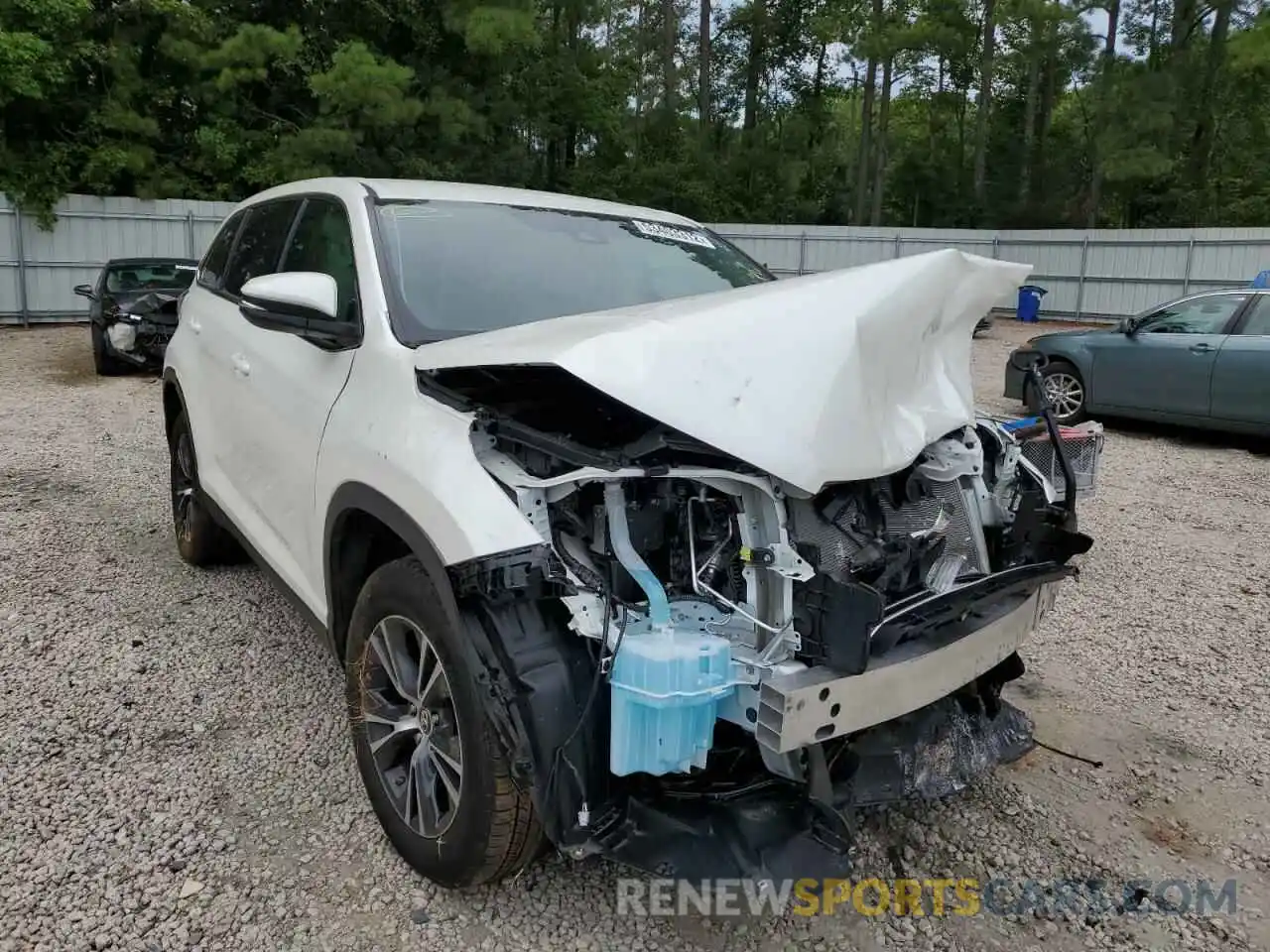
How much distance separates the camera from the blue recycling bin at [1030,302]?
2138 centimetres

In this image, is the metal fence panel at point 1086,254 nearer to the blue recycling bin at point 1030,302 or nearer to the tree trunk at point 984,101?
A: the blue recycling bin at point 1030,302

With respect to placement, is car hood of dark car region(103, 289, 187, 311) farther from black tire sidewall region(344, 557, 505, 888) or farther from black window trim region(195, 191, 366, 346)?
black tire sidewall region(344, 557, 505, 888)

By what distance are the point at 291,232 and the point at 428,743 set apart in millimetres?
2276

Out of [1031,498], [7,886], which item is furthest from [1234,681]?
[7,886]

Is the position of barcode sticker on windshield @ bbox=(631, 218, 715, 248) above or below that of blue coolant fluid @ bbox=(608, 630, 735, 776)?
above

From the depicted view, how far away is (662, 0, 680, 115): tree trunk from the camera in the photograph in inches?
1277

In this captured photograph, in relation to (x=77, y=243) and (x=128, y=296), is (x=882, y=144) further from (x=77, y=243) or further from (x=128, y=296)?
(x=128, y=296)

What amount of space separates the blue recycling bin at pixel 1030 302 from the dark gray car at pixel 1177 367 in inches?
496

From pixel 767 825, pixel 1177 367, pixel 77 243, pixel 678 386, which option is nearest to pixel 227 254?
pixel 678 386

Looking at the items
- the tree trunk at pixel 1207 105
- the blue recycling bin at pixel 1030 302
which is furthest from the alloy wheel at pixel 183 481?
the tree trunk at pixel 1207 105

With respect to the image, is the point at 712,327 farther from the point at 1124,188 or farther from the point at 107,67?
the point at 1124,188

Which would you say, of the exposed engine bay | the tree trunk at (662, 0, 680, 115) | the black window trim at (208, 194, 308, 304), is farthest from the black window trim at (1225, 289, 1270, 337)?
the tree trunk at (662, 0, 680, 115)

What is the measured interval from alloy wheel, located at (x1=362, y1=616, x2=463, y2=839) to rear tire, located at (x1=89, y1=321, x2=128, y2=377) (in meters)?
11.5

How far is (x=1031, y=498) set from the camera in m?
2.97
